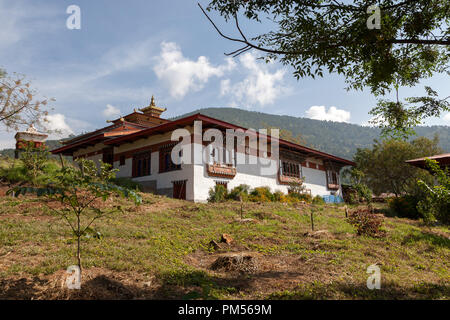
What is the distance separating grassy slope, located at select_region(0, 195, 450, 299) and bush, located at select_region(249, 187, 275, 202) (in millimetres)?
7624

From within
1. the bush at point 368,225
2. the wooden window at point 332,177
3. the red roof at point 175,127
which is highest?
the red roof at point 175,127

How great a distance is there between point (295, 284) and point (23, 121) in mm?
15426

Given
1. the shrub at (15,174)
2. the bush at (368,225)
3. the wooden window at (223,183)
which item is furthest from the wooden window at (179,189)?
the bush at (368,225)

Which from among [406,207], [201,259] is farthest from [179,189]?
[406,207]

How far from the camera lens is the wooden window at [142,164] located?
68.1 ft

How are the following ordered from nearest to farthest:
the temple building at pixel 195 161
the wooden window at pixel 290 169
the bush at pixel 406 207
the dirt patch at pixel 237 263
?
the dirt patch at pixel 237 263, the temple building at pixel 195 161, the bush at pixel 406 207, the wooden window at pixel 290 169

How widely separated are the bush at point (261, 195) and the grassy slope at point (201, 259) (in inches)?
300

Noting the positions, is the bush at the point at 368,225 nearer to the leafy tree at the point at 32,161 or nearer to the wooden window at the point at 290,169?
the wooden window at the point at 290,169

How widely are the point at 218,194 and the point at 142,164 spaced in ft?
22.4

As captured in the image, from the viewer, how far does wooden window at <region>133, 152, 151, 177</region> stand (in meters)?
20.8

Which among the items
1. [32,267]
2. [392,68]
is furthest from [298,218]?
[32,267]

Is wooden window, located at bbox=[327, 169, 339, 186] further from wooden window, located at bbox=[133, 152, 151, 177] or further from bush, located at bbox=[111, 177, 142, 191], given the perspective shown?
bush, located at bbox=[111, 177, 142, 191]

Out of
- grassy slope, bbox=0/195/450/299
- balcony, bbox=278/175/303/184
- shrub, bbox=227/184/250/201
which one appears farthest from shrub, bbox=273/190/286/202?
grassy slope, bbox=0/195/450/299
